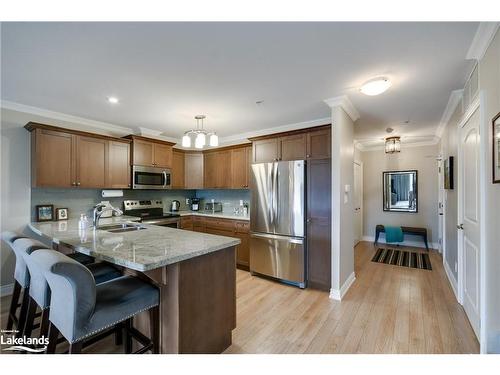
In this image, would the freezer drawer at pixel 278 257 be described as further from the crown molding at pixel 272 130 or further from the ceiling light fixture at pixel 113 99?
the ceiling light fixture at pixel 113 99

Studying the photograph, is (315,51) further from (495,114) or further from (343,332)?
(343,332)

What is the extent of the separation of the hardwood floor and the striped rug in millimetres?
549

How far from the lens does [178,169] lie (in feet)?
15.0

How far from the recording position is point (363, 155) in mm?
5637

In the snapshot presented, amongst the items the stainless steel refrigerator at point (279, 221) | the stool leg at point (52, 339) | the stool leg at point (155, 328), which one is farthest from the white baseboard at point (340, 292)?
the stool leg at point (52, 339)

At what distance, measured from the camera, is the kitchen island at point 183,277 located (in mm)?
1430

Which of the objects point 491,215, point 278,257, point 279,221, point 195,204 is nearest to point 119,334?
point 278,257

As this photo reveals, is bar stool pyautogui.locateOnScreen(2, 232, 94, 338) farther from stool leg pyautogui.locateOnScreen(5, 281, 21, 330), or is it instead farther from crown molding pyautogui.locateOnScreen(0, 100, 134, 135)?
crown molding pyautogui.locateOnScreen(0, 100, 134, 135)

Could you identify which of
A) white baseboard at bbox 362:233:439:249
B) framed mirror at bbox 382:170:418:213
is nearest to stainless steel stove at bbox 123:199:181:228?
white baseboard at bbox 362:233:439:249

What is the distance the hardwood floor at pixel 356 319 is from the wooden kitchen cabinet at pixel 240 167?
1.68 metres

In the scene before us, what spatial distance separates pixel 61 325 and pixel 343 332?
7.05 ft

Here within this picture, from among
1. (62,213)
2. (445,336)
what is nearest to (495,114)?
(445,336)

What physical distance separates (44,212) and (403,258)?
5.84 meters
